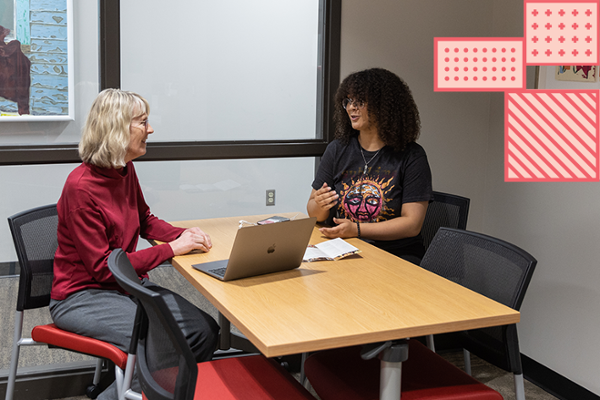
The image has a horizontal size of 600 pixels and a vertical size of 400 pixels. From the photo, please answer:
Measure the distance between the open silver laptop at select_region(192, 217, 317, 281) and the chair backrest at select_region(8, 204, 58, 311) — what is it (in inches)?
27.4

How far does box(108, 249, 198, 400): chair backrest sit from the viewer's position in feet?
4.32

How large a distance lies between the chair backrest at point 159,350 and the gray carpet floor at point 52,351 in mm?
1263

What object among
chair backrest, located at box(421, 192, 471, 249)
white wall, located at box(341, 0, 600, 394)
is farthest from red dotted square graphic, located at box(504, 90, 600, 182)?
chair backrest, located at box(421, 192, 471, 249)

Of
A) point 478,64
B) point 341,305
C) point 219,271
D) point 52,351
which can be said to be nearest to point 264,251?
point 219,271

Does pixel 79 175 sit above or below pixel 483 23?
below

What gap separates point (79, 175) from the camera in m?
2.10

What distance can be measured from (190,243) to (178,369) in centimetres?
81

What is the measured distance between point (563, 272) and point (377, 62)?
133 centimetres

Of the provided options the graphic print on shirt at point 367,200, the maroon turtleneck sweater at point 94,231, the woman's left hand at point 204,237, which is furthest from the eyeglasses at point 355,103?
the maroon turtleneck sweater at point 94,231

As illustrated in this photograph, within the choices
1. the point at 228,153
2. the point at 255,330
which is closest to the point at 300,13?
the point at 228,153

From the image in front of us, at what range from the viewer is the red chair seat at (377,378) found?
1706mm

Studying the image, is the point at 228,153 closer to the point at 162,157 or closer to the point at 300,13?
the point at 162,157

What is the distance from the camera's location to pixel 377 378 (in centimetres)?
180

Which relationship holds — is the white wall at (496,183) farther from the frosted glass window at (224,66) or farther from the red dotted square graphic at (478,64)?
the frosted glass window at (224,66)
